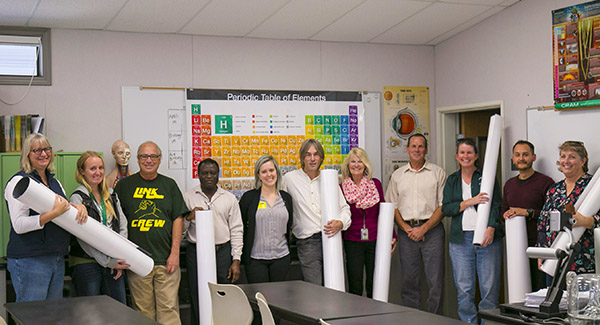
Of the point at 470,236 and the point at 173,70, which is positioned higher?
the point at 173,70

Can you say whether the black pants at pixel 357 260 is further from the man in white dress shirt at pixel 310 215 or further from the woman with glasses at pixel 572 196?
the woman with glasses at pixel 572 196

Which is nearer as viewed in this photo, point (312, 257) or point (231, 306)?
point (231, 306)

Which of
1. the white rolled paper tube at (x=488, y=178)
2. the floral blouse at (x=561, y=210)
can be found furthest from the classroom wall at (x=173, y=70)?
the floral blouse at (x=561, y=210)

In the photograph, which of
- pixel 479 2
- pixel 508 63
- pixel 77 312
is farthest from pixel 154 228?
pixel 508 63

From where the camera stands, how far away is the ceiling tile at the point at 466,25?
18.2 feet

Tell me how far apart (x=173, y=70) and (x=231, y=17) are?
2.61ft

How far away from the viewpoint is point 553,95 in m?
5.05

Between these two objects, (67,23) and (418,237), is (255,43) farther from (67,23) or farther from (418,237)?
(418,237)

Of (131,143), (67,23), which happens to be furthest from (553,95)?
(67,23)

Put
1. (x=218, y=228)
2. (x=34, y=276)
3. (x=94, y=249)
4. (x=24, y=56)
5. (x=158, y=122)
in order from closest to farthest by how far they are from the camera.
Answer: (x=34, y=276) < (x=94, y=249) < (x=218, y=228) < (x=24, y=56) < (x=158, y=122)

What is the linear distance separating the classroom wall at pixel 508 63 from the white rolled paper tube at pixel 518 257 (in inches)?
35.2

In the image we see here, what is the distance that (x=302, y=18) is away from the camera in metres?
5.40

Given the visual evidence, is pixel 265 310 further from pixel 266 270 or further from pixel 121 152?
pixel 121 152

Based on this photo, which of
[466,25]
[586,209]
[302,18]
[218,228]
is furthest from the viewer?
[466,25]
